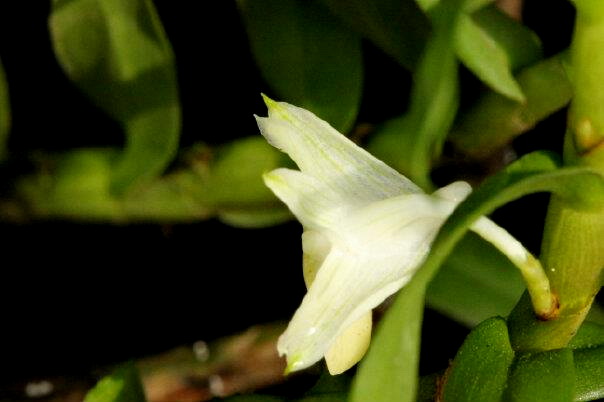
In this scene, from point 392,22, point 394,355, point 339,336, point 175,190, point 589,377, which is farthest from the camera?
point 175,190

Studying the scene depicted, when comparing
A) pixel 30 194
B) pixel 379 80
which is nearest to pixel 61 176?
pixel 30 194

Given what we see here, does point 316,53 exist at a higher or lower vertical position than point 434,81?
lower

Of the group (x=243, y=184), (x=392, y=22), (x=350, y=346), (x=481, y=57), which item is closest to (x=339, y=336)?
(x=350, y=346)

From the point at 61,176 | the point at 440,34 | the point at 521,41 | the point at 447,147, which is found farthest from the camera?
the point at 61,176

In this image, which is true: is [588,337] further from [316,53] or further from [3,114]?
[3,114]

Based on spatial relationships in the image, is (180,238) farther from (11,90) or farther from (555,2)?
(555,2)

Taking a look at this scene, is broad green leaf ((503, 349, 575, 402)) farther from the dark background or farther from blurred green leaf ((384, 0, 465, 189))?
the dark background
